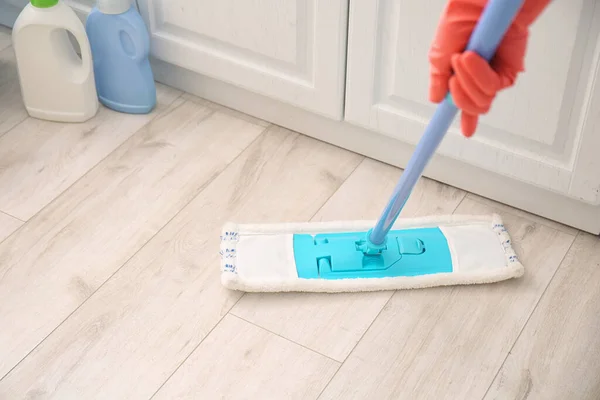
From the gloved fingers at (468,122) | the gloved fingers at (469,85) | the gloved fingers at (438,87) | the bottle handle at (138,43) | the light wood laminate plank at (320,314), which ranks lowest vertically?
the light wood laminate plank at (320,314)

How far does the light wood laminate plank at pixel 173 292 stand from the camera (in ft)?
4.27

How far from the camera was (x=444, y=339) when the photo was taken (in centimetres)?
136

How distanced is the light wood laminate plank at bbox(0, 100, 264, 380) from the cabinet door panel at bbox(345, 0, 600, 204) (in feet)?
1.13

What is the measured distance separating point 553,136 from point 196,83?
2.72 ft

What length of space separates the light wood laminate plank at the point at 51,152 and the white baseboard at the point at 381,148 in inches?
3.2

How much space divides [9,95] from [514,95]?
45.3 inches

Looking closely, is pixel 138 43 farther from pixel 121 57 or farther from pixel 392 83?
pixel 392 83

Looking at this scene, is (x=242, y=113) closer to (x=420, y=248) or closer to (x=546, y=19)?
(x=420, y=248)

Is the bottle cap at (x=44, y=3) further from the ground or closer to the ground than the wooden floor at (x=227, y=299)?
further from the ground

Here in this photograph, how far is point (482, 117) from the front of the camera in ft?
4.80

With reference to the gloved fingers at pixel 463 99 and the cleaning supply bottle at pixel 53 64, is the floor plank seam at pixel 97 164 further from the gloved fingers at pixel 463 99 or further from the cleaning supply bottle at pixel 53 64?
the gloved fingers at pixel 463 99

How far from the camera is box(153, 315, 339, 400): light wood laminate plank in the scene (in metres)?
1.28

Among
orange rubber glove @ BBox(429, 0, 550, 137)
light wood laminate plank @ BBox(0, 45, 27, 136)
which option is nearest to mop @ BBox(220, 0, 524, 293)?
orange rubber glove @ BBox(429, 0, 550, 137)

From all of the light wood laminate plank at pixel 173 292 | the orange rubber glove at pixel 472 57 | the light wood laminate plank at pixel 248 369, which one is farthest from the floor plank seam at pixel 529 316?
the orange rubber glove at pixel 472 57
